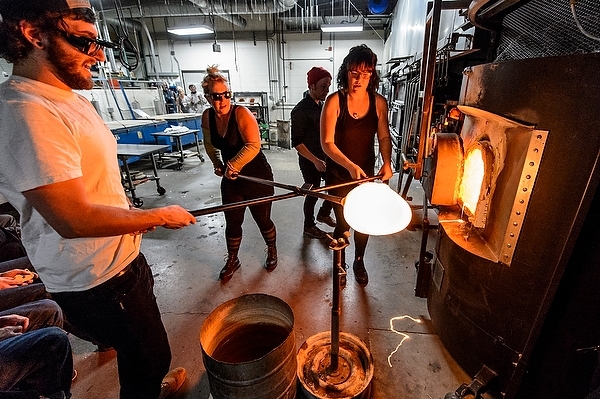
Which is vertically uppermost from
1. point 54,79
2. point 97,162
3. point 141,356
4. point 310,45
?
point 310,45

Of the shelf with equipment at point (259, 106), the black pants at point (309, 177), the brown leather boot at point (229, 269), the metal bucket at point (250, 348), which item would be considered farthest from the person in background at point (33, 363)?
the shelf with equipment at point (259, 106)

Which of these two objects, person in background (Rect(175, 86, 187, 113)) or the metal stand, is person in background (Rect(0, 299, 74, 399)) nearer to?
the metal stand

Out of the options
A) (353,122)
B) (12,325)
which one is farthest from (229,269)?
(353,122)

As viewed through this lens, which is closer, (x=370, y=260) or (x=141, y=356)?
(x=141, y=356)

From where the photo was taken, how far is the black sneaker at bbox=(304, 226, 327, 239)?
11.0 feet

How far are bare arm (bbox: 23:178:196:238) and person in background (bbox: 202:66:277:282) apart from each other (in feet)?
3.59

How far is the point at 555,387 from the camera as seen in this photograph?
1160mm

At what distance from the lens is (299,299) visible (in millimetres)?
2350

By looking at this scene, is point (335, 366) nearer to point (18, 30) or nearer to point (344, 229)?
point (344, 229)

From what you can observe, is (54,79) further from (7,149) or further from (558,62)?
(558,62)

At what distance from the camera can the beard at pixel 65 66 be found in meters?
0.88

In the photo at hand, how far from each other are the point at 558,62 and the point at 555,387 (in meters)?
1.25

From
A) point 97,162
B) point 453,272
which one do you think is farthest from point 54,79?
point 453,272

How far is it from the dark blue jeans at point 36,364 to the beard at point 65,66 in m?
1.04
